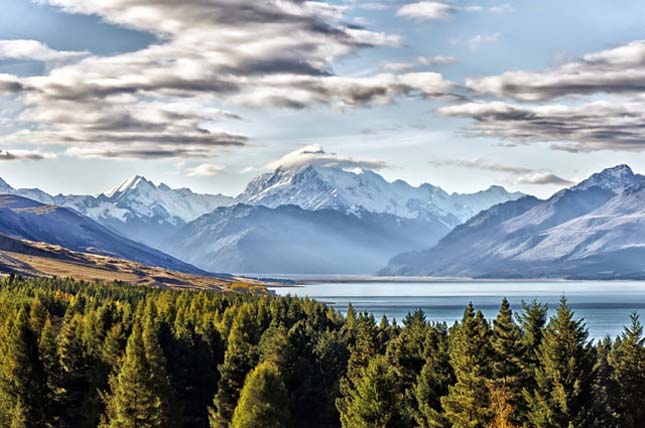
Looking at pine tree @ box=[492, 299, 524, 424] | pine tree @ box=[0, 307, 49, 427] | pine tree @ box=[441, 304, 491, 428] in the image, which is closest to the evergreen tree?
pine tree @ box=[492, 299, 524, 424]

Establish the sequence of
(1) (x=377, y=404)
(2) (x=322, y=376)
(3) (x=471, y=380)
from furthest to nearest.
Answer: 1. (2) (x=322, y=376)
2. (1) (x=377, y=404)
3. (3) (x=471, y=380)

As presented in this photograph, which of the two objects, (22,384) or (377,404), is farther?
(22,384)

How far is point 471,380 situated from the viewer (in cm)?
7738

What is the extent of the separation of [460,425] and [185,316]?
327 ft

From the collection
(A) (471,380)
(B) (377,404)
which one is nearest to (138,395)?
(B) (377,404)

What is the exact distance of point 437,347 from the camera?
107 meters

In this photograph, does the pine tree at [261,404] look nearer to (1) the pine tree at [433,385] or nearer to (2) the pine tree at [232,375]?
(2) the pine tree at [232,375]

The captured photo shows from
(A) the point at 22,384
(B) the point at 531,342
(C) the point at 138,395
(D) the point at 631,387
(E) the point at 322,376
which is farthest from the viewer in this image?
(E) the point at 322,376

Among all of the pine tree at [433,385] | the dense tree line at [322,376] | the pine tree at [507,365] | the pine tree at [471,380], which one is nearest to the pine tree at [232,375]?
the dense tree line at [322,376]

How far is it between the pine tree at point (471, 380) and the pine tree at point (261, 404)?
65.2 ft

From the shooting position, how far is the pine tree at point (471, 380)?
76.1m

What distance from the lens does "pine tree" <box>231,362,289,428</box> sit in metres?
92.2

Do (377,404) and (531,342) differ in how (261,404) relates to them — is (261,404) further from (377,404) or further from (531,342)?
(531,342)

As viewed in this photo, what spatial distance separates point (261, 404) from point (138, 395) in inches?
522
